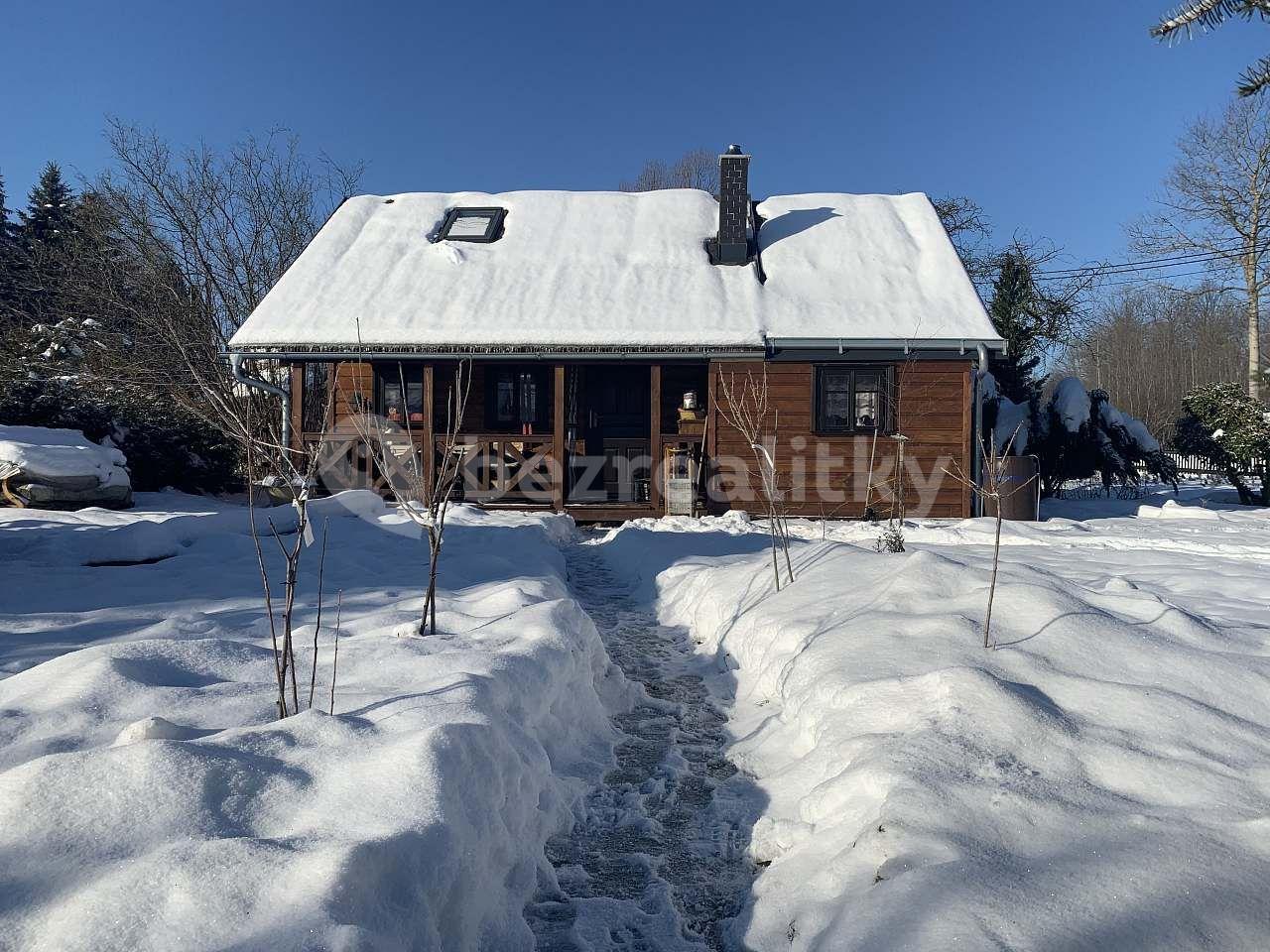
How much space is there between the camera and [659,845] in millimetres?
2875

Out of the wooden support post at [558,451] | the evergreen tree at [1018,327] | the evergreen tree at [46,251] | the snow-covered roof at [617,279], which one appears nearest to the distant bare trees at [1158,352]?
the evergreen tree at [1018,327]

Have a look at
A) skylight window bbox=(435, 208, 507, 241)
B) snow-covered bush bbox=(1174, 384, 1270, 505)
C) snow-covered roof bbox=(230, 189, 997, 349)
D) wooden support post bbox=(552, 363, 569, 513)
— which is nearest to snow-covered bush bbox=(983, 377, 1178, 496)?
snow-covered bush bbox=(1174, 384, 1270, 505)

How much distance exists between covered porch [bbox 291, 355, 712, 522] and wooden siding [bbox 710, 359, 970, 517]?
19.8 inches

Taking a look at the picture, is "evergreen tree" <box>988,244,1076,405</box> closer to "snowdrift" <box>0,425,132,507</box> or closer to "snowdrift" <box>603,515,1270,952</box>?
"snowdrift" <box>603,515,1270,952</box>

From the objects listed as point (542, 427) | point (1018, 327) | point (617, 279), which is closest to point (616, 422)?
point (542, 427)

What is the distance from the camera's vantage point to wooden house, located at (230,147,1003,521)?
38.2ft

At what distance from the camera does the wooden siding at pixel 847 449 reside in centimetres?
1170

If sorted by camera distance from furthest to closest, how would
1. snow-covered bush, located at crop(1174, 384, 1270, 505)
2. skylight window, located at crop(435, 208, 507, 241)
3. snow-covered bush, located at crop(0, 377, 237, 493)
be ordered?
skylight window, located at crop(435, 208, 507, 241)
snow-covered bush, located at crop(1174, 384, 1270, 505)
snow-covered bush, located at crop(0, 377, 237, 493)

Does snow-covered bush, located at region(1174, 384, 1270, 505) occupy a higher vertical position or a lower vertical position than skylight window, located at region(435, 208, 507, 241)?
lower

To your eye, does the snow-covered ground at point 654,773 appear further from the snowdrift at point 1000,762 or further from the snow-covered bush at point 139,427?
the snow-covered bush at point 139,427

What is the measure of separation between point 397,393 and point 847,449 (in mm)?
7510

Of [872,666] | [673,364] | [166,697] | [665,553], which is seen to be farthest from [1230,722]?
[673,364]

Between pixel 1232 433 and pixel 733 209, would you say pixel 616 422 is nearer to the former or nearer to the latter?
pixel 733 209

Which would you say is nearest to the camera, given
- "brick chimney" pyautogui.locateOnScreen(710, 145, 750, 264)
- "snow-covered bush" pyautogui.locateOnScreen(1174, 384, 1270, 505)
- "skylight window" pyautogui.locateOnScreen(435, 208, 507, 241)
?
"brick chimney" pyautogui.locateOnScreen(710, 145, 750, 264)
